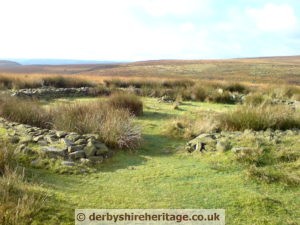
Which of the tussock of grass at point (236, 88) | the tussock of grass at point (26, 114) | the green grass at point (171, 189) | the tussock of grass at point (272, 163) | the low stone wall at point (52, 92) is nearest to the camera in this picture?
the green grass at point (171, 189)

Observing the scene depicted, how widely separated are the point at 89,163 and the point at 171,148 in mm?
1828

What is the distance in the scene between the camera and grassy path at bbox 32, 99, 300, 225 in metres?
4.22

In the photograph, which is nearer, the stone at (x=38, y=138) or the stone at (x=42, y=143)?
the stone at (x=42, y=143)

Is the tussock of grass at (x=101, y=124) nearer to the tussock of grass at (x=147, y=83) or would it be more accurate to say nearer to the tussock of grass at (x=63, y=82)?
the tussock of grass at (x=63, y=82)

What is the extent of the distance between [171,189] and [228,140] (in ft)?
6.97

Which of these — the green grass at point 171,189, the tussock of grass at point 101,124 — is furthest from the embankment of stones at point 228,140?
the tussock of grass at point 101,124

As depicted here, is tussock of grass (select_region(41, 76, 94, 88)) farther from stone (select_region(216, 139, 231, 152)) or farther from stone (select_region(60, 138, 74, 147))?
stone (select_region(216, 139, 231, 152))

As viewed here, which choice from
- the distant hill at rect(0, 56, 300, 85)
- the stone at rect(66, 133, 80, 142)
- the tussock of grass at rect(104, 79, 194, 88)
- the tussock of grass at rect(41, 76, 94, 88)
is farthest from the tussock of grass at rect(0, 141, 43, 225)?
the distant hill at rect(0, 56, 300, 85)

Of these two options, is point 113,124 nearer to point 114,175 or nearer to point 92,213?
point 114,175

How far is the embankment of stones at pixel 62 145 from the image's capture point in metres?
5.85

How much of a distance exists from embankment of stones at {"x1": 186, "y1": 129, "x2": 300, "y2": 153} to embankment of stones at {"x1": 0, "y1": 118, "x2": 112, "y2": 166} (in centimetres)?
153

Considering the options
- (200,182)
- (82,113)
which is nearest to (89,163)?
(200,182)

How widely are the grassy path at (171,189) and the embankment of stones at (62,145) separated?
11.6 inches

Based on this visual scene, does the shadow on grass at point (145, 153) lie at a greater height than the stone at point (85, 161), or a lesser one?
lesser
